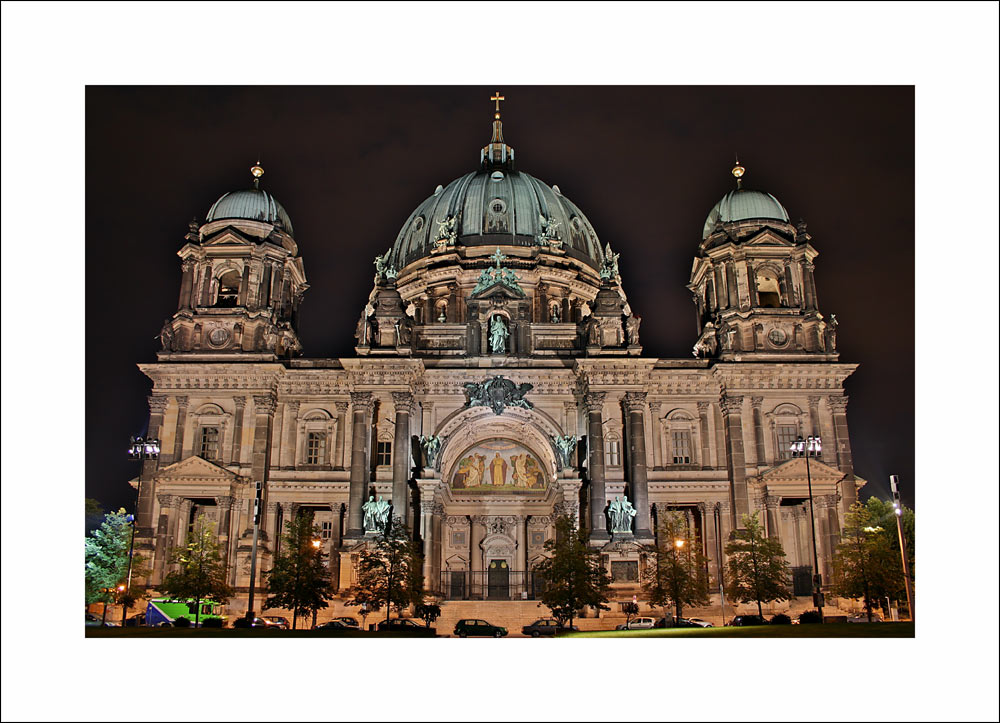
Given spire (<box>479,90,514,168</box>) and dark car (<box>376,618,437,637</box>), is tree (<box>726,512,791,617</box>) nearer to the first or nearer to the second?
dark car (<box>376,618,437,637</box>)

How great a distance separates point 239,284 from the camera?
55.8 meters

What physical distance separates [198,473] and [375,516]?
10305mm

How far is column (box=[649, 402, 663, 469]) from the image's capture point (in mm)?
52656

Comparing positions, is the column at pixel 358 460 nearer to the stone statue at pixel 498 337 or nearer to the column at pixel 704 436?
the stone statue at pixel 498 337

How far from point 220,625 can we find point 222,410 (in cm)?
1580

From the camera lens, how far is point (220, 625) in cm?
3944

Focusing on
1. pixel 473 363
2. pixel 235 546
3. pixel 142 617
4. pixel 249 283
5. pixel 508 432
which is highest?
pixel 249 283

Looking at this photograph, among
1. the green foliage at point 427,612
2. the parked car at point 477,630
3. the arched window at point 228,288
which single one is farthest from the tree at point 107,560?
the parked car at point 477,630

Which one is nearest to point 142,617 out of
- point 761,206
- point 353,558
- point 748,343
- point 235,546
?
point 235,546

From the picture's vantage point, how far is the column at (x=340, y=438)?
52.4 meters

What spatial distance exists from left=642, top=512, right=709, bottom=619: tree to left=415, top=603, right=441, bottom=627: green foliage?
1029 cm

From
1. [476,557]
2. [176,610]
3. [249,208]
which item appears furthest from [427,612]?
[249,208]

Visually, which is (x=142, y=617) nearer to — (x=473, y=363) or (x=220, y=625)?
(x=220, y=625)

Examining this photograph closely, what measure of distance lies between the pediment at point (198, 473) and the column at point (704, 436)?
2642 centimetres
